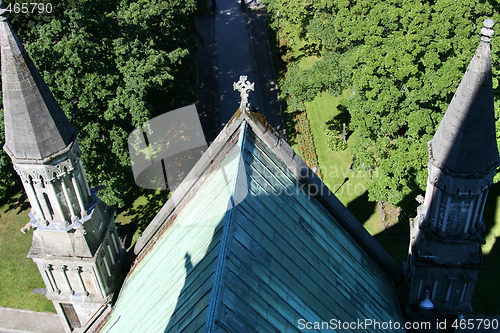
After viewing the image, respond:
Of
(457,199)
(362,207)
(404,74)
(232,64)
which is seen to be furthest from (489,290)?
(232,64)

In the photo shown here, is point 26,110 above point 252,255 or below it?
above

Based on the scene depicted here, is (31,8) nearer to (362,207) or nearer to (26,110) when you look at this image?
(26,110)

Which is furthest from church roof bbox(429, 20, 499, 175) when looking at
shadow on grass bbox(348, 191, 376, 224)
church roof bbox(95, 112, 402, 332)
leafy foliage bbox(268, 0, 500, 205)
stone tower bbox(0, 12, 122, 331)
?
shadow on grass bbox(348, 191, 376, 224)

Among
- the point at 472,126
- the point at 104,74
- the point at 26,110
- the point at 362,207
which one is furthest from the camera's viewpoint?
the point at 362,207

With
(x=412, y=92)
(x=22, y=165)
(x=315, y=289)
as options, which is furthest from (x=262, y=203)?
(x=412, y=92)

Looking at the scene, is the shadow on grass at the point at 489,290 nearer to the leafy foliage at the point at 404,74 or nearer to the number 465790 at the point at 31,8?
the leafy foliage at the point at 404,74

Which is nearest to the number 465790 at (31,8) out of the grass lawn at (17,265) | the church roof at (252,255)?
the grass lawn at (17,265)

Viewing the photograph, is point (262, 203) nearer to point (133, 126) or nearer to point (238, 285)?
point (238, 285)
